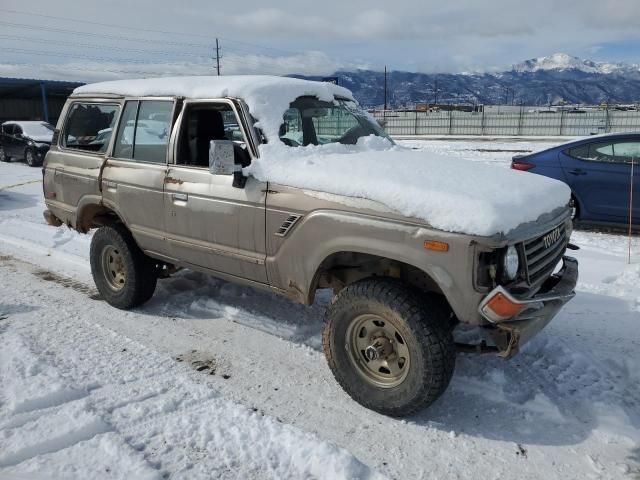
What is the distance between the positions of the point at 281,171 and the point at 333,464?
1.91 meters

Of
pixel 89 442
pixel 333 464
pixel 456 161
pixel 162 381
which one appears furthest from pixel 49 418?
pixel 456 161

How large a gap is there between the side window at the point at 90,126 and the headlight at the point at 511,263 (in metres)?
3.81

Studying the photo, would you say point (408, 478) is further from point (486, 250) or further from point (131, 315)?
point (131, 315)

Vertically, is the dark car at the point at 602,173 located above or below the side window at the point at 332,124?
below

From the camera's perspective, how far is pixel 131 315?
4.97 metres

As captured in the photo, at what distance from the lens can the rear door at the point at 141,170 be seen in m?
4.49

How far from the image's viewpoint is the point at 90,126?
5359mm

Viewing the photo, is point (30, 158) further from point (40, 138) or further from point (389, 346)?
point (389, 346)

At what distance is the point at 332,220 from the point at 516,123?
122 ft

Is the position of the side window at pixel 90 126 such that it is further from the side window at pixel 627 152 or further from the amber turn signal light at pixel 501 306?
the side window at pixel 627 152

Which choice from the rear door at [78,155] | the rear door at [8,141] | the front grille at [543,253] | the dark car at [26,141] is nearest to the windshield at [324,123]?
the front grille at [543,253]

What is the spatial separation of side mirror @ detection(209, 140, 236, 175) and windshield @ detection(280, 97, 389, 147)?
487mm

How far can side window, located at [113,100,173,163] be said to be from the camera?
4.48 meters

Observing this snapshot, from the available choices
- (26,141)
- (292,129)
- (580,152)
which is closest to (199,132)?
(292,129)
